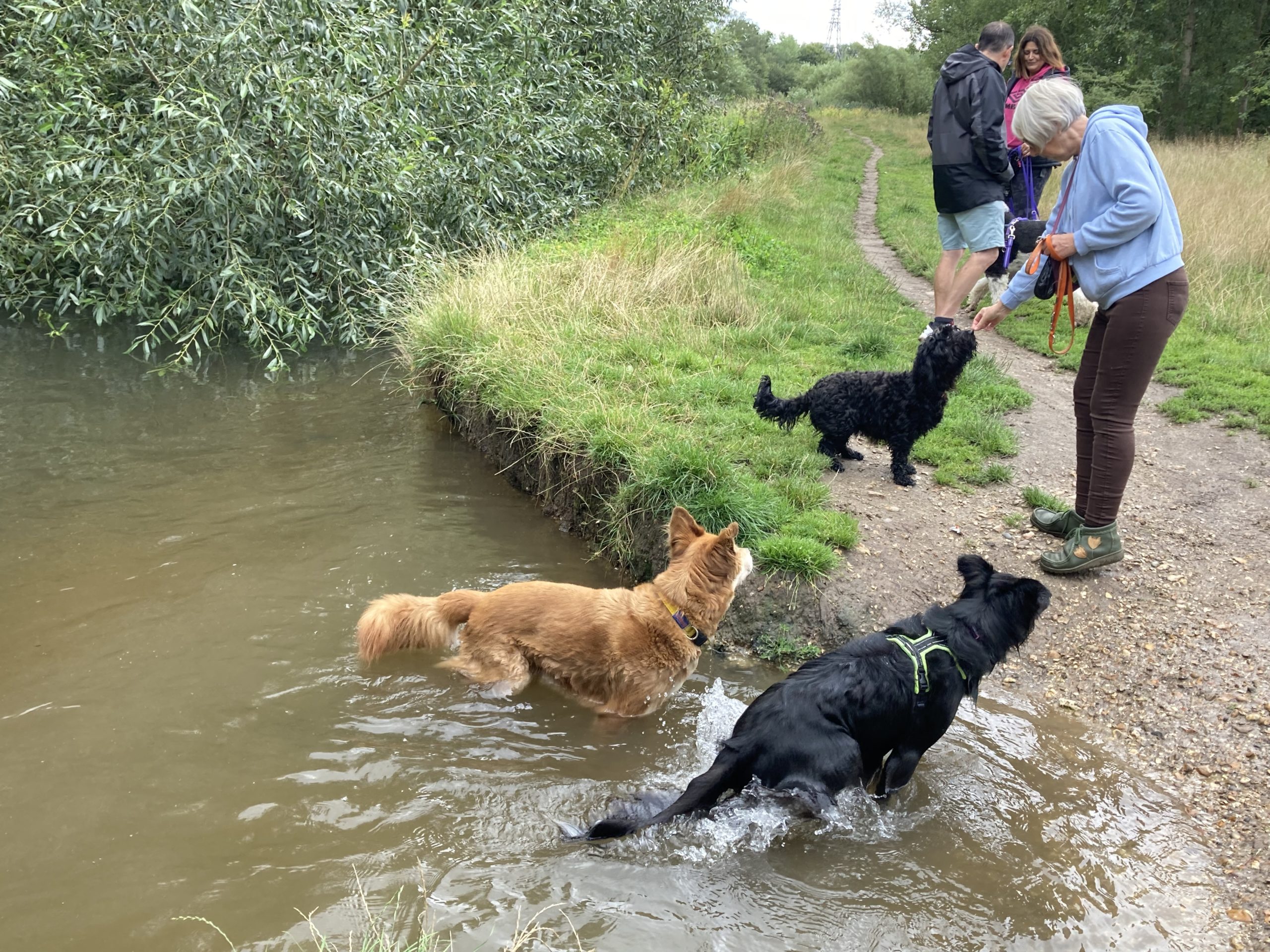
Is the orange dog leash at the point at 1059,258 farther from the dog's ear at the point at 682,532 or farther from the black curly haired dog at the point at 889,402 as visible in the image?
the dog's ear at the point at 682,532

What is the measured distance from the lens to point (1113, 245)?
433 centimetres

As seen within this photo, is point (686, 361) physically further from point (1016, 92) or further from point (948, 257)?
point (1016, 92)

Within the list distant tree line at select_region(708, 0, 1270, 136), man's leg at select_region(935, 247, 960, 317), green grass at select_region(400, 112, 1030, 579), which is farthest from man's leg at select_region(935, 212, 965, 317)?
distant tree line at select_region(708, 0, 1270, 136)

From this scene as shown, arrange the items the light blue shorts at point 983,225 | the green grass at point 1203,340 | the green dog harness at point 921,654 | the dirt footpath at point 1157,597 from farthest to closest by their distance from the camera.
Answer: the green grass at point 1203,340
the light blue shorts at point 983,225
the dirt footpath at point 1157,597
the green dog harness at point 921,654

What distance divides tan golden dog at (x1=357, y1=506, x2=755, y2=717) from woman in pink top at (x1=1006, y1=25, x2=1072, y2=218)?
6030mm

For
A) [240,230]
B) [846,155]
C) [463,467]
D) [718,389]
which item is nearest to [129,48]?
[240,230]

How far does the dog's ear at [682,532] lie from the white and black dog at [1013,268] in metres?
3.97

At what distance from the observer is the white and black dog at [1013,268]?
6.36m

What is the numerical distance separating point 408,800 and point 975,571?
2796mm

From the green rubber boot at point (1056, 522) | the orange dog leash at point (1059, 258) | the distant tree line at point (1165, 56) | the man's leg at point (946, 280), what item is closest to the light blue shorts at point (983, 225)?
the man's leg at point (946, 280)

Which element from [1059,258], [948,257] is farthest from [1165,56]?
[1059,258]

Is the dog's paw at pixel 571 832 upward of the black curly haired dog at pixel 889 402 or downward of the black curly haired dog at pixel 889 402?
downward

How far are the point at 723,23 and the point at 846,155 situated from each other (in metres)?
8.82

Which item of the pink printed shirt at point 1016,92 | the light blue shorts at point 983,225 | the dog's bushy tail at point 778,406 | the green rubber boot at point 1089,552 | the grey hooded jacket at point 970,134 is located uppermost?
the pink printed shirt at point 1016,92
